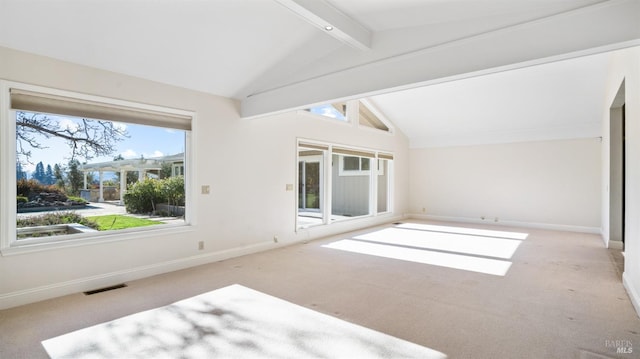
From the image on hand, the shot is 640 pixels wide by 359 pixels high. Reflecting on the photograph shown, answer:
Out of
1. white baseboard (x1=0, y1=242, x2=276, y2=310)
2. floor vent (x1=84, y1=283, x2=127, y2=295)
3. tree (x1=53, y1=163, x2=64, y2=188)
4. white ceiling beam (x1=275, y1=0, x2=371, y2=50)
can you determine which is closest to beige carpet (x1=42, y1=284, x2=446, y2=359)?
floor vent (x1=84, y1=283, x2=127, y2=295)

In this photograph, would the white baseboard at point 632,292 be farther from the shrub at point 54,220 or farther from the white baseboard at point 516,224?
the shrub at point 54,220

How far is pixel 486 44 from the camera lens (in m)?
2.87

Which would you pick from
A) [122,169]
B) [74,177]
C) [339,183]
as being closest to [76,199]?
[74,177]

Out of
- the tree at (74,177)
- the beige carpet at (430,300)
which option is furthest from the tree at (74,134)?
the beige carpet at (430,300)

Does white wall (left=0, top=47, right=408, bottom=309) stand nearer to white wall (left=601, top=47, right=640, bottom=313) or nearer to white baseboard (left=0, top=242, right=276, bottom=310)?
white baseboard (left=0, top=242, right=276, bottom=310)

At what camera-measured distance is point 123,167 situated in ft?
13.3

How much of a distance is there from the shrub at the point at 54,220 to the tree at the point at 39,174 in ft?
1.23

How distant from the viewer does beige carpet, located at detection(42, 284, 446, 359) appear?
2319 mm

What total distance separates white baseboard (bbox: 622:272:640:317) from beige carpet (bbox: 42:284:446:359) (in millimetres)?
2129

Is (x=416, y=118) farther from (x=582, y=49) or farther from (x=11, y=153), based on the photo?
(x=11, y=153)

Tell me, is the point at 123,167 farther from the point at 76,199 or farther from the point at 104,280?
the point at 104,280

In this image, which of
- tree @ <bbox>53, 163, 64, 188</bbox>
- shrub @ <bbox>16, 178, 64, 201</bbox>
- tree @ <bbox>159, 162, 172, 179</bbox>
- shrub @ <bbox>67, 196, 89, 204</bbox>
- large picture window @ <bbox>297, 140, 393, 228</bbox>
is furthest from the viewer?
large picture window @ <bbox>297, 140, 393, 228</bbox>

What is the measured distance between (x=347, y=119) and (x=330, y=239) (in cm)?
271

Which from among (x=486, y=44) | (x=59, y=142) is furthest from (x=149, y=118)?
(x=486, y=44)
